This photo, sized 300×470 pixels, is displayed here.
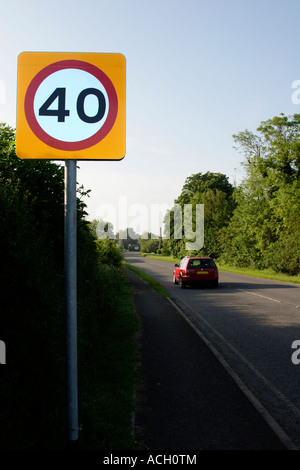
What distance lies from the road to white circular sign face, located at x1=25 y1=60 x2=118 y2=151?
350 centimetres

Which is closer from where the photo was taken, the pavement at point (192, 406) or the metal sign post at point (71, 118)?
the metal sign post at point (71, 118)

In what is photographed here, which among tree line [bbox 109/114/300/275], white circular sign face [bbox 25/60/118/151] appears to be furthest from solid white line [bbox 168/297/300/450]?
tree line [bbox 109/114/300/275]

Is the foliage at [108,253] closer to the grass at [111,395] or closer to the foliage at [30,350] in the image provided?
the grass at [111,395]

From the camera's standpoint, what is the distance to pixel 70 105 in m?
2.65

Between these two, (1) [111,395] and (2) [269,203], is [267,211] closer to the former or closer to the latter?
(2) [269,203]

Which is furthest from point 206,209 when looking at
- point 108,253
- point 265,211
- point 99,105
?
point 99,105

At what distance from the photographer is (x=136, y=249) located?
184 meters

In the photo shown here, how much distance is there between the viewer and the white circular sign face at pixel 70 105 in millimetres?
2633

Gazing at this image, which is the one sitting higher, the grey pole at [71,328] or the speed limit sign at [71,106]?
the speed limit sign at [71,106]

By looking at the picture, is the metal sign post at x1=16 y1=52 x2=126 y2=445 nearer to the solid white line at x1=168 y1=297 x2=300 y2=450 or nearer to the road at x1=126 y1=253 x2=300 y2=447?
the solid white line at x1=168 y1=297 x2=300 y2=450

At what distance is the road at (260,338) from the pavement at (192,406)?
0.29 meters

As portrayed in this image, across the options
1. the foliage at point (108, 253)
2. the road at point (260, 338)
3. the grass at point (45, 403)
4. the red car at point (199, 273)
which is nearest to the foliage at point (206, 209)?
the foliage at point (108, 253)

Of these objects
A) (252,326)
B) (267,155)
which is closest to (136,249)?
(267,155)
